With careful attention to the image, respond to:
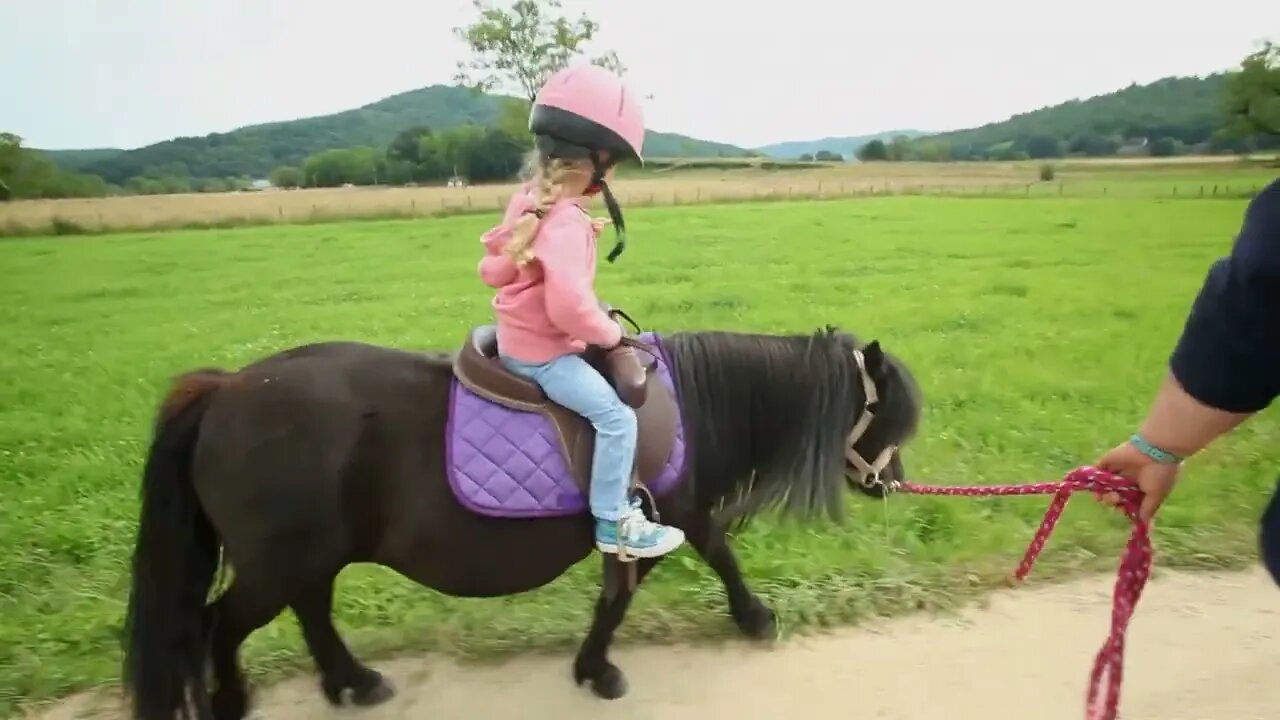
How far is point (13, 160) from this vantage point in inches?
196

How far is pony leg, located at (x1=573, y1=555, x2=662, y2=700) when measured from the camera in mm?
2232

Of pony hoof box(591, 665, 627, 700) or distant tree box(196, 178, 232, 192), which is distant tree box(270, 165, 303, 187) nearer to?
distant tree box(196, 178, 232, 192)

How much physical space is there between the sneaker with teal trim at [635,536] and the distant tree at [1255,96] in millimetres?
6199

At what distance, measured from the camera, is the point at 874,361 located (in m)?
2.24

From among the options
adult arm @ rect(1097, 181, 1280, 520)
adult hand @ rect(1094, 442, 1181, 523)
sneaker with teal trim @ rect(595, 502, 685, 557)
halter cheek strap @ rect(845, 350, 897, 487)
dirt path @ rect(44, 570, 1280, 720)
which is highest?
adult arm @ rect(1097, 181, 1280, 520)

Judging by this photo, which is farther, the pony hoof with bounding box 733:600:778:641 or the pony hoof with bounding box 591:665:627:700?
the pony hoof with bounding box 733:600:778:641

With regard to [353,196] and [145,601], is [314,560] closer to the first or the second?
[145,601]

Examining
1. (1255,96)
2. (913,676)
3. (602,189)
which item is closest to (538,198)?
(602,189)

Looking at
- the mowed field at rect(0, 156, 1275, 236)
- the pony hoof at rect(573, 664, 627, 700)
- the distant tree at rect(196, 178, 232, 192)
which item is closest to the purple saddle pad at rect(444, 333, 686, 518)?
the pony hoof at rect(573, 664, 627, 700)

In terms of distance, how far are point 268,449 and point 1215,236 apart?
299 inches

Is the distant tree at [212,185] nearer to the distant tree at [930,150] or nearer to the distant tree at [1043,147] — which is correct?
the distant tree at [930,150]

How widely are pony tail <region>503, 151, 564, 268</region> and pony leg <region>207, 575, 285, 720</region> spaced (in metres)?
0.93

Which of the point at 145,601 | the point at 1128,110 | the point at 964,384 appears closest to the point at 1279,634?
the point at 964,384

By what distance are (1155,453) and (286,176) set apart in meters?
6.71
